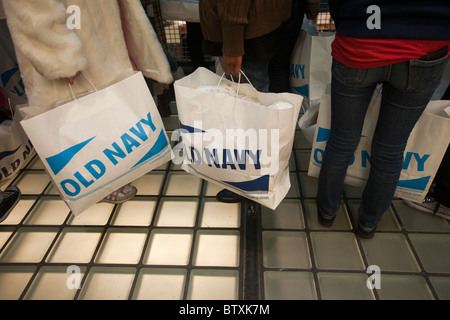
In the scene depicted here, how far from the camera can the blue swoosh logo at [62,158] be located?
40.6 inches

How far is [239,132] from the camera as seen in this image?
1.05 m

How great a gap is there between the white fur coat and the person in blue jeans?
0.71 m

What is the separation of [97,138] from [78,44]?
318 millimetres

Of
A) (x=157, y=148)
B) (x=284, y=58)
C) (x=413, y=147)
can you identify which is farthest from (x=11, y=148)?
(x=413, y=147)

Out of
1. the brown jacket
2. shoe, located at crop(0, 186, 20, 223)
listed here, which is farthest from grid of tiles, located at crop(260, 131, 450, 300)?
shoe, located at crop(0, 186, 20, 223)

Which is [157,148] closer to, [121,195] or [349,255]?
[121,195]

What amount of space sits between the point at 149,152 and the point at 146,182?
0.44m

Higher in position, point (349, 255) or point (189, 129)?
point (189, 129)

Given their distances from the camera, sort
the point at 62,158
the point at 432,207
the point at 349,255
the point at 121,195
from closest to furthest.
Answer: the point at 62,158 → the point at 349,255 → the point at 432,207 → the point at 121,195

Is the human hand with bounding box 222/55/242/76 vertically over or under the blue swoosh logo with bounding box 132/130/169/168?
over

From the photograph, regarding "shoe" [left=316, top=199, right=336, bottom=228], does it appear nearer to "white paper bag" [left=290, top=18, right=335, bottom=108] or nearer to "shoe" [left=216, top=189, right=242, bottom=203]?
"shoe" [left=216, top=189, right=242, bottom=203]

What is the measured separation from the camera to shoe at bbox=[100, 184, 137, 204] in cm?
151

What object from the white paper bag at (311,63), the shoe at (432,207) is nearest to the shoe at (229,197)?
the white paper bag at (311,63)
